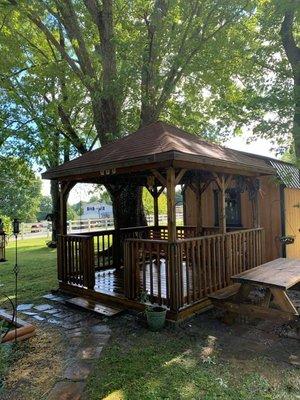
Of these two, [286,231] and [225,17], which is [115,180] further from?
[225,17]

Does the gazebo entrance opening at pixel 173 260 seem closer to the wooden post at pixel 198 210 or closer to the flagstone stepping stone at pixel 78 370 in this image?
the wooden post at pixel 198 210

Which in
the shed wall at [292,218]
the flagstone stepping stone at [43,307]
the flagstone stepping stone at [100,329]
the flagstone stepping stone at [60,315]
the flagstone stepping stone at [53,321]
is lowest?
the flagstone stepping stone at [100,329]

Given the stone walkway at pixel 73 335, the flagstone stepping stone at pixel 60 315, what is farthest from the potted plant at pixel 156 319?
the flagstone stepping stone at pixel 60 315

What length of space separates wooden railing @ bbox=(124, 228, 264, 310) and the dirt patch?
1.56 m

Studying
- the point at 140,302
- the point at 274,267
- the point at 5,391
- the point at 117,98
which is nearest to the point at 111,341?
the point at 140,302

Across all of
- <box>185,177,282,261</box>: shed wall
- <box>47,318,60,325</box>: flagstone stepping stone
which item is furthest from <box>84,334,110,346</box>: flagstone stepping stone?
<box>185,177,282,261</box>: shed wall

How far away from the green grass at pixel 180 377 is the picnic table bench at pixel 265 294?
0.90 meters

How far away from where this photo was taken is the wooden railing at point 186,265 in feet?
16.0

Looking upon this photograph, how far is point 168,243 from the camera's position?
191 inches

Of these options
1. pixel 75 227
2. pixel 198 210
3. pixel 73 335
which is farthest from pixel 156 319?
pixel 75 227

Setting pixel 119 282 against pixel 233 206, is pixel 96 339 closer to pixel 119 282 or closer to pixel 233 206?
pixel 119 282

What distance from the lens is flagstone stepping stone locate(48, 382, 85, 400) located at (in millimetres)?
3023

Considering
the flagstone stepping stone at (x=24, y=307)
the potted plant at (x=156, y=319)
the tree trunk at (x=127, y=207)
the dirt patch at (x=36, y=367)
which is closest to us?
the dirt patch at (x=36, y=367)

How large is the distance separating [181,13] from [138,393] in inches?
402
